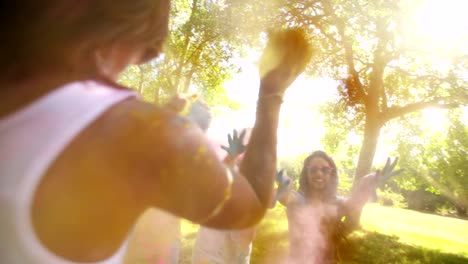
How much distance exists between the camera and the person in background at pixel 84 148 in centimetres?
67

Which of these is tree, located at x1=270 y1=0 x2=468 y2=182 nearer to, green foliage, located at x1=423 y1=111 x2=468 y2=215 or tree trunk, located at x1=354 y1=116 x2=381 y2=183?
tree trunk, located at x1=354 y1=116 x2=381 y2=183

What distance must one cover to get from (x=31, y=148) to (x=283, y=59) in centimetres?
87

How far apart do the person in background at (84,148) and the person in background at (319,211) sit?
3.85m

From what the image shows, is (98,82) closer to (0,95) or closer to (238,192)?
(0,95)

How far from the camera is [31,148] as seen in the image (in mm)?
675

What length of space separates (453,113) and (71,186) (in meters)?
16.6

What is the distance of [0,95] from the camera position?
2.47ft

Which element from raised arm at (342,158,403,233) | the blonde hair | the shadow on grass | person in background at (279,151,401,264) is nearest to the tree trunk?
the shadow on grass

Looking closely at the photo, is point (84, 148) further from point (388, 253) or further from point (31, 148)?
point (388, 253)

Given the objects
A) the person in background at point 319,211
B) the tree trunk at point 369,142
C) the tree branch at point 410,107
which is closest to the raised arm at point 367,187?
the person in background at point 319,211

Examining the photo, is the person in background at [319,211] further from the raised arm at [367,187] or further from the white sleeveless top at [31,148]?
the white sleeveless top at [31,148]

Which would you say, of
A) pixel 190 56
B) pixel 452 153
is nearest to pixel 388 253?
pixel 452 153

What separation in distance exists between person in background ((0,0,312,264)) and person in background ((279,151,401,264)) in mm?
3848

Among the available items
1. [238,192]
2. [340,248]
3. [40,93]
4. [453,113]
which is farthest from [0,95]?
[453,113]
